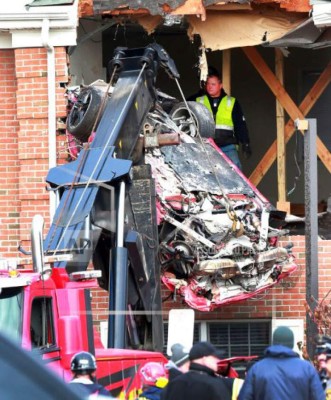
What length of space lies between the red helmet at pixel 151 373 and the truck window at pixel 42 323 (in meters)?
0.78

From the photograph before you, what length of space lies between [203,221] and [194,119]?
1.54 metres

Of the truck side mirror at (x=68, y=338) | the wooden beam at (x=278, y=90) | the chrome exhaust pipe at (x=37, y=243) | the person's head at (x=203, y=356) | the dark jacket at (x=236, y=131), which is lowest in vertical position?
the truck side mirror at (x=68, y=338)

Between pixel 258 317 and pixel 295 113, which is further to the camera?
pixel 295 113

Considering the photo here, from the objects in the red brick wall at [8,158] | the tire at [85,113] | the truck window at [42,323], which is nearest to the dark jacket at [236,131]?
the red brick wall at [8,158]

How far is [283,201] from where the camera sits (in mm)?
15594

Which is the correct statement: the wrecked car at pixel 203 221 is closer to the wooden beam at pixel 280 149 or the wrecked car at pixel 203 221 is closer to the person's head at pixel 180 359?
the wooden beam at pixel 280 149

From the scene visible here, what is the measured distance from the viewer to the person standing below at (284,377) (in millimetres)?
6527

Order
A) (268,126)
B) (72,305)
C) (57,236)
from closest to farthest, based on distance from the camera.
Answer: (72,305), (57,236), (268,126)

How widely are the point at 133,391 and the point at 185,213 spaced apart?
5.25 meters

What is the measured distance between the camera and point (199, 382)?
6.00 metres

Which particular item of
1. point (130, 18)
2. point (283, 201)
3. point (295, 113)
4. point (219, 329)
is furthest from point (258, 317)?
point (130, 18)

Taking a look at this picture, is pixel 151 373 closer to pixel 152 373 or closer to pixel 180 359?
pixel 152 373

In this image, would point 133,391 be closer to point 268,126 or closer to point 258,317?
point 258,317

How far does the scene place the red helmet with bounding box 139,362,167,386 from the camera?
27.0ft
